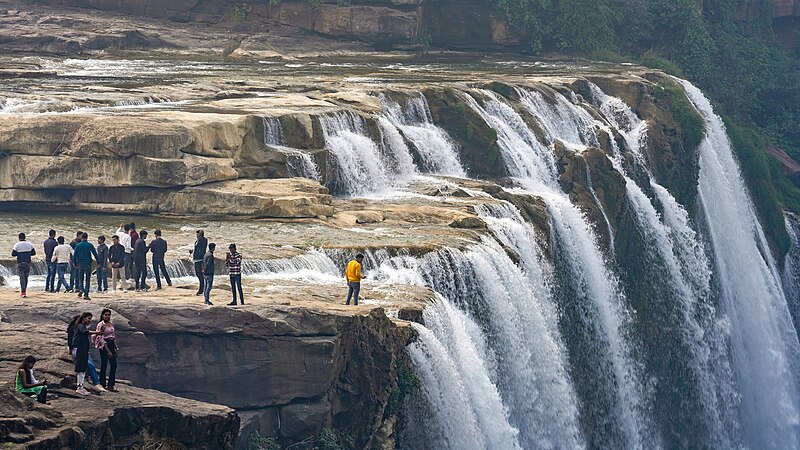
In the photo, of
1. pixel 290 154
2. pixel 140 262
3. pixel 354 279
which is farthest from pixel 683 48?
pixel 140 262

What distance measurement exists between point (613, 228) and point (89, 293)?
19.8 meters

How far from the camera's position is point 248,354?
75.2 ft

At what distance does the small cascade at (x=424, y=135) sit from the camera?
129 ft

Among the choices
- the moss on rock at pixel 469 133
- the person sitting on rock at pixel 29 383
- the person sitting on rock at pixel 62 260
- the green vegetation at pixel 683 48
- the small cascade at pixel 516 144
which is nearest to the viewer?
the person sitting on rock at pixel 29 383

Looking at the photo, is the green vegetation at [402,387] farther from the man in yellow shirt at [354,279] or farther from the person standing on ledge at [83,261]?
the person standing on ledge at [83,261]

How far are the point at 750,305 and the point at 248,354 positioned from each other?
91.2ft

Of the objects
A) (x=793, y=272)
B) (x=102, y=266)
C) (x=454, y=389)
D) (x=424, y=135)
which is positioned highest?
(x=424, y=135)

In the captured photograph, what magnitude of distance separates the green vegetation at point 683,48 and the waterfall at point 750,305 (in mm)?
9127

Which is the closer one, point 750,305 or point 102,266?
point 102,266

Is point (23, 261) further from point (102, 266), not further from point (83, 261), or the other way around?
point (102, 266)

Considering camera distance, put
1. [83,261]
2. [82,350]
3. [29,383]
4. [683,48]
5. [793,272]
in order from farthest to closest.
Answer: [683,48], [793,272], [83,261], [82,350], [29,383]

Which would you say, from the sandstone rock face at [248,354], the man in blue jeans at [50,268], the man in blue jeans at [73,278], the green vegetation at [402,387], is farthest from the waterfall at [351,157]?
the sandstone rock face at [248,354]

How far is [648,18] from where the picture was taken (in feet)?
213

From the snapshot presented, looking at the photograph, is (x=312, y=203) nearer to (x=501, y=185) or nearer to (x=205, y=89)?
(x=501, y=185)
